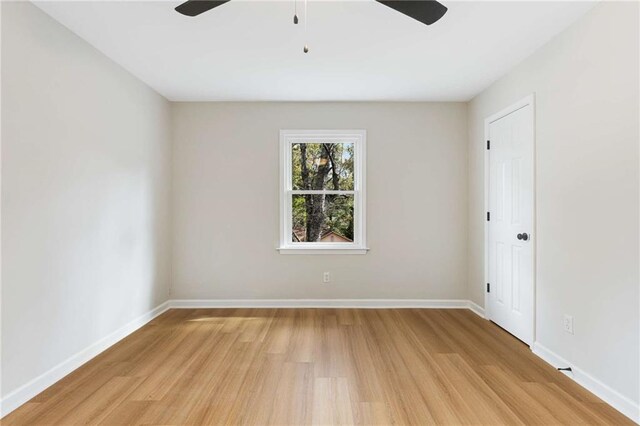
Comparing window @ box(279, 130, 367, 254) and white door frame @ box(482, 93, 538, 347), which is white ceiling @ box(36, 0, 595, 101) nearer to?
white door frame @ box(482, 93, 538, 347)

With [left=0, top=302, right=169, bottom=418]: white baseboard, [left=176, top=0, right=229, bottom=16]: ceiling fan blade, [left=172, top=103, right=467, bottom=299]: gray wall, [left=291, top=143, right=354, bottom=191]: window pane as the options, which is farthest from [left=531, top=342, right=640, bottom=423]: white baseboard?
[left=0, top=302, right=169, bottom=418]: white baseboard

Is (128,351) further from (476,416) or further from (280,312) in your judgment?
(476,416)

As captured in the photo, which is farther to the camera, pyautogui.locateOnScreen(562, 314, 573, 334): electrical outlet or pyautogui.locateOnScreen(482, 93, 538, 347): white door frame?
pyautogui.locateOnScreen(482, 93, 538, 347): white door frame

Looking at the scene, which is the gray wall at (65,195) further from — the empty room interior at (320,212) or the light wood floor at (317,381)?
the light wood floor at (317,381)

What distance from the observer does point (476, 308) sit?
4.04m

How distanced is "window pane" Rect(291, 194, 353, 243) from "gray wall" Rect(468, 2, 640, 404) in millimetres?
2150

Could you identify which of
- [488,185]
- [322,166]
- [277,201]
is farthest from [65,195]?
[488,185]

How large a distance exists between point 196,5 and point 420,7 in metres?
1.19

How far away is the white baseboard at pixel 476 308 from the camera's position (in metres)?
3.88

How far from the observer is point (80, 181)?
268 cm

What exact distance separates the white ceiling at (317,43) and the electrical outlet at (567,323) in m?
2.13

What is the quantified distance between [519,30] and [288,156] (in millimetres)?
2684

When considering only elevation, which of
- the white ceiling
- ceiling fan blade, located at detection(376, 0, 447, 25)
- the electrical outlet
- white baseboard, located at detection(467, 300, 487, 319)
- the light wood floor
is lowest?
the light wood floor

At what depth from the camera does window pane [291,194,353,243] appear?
4.38 m
